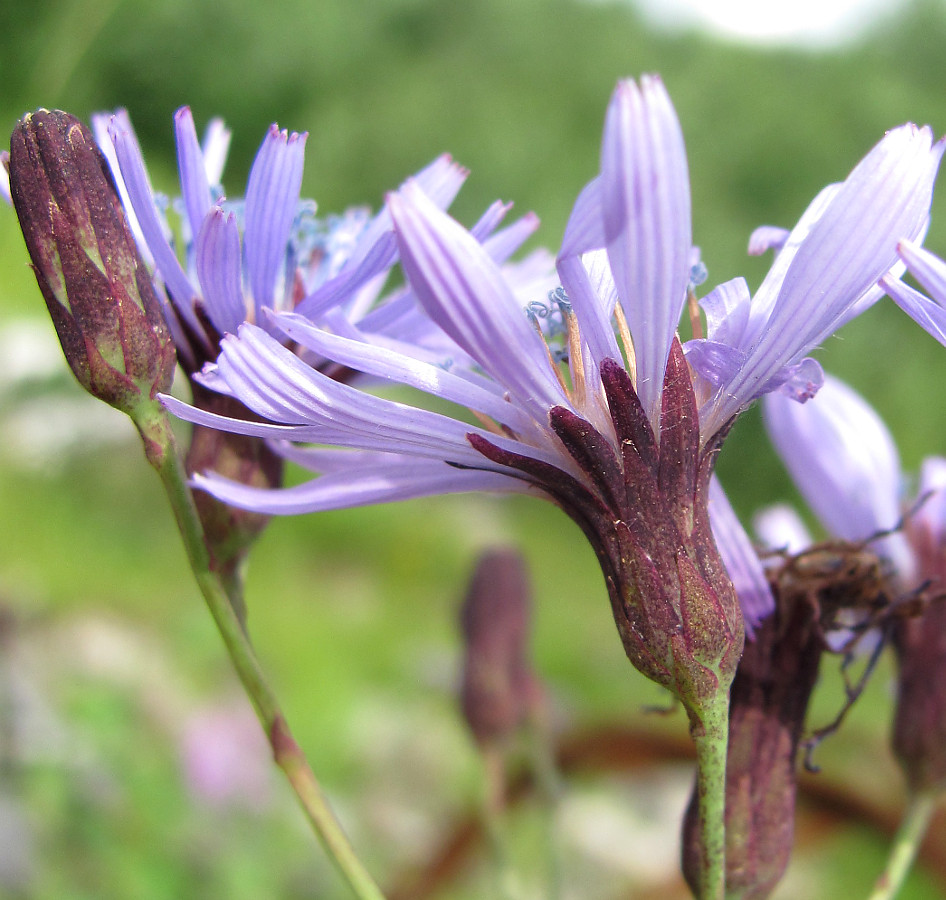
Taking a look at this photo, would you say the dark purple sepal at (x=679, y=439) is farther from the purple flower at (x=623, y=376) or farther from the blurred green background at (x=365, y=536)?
the blurred green background at (x=365, y=536)

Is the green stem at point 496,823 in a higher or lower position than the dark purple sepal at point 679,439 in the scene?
lower

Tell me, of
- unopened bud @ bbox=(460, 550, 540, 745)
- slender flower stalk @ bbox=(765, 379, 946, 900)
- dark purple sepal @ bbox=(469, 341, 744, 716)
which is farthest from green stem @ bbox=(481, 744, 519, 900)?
dark purple sepal @ bbox=(469, 341, 744, 716)

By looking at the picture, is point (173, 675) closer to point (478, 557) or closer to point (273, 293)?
point (478, 557)

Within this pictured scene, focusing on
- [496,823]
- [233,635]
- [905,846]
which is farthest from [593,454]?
[496,823]

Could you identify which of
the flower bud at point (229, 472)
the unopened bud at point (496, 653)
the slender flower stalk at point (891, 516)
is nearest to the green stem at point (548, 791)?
the unopened bud at point (496, 653)

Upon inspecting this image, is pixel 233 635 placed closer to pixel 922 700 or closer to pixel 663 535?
pixel 663 535
